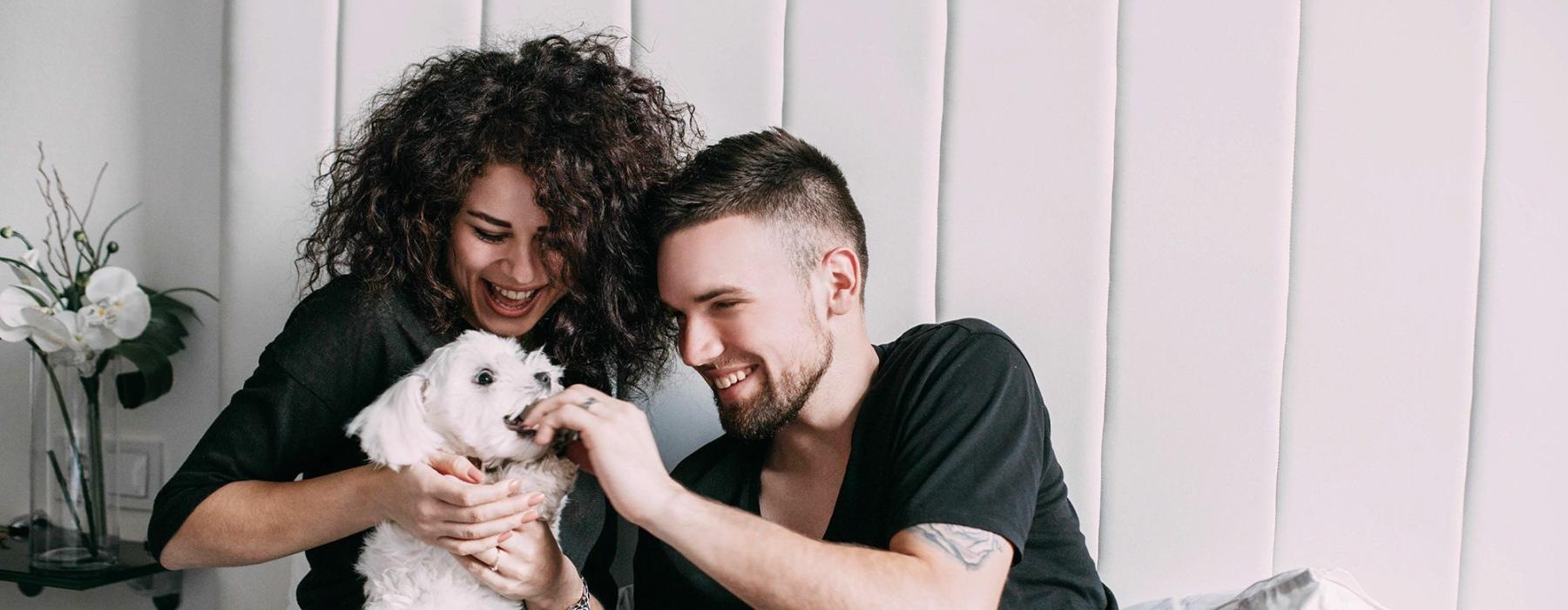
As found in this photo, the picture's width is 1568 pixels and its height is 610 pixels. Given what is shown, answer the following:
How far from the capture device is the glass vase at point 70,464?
191cm

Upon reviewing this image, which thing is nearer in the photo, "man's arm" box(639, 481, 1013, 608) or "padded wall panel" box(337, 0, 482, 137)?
"man's arm" box(639, 481, 1013, 608)

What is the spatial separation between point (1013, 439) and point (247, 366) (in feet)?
4.90

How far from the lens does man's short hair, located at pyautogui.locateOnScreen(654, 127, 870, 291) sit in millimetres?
1389

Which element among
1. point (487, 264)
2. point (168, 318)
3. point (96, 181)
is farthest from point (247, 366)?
point (487, 264)

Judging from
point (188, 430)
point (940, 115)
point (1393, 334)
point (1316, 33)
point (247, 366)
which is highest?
point (1316, 33)

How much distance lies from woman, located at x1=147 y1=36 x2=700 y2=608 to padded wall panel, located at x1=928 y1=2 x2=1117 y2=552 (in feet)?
1.80

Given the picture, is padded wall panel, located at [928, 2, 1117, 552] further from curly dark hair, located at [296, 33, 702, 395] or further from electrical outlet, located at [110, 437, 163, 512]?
electrical outlet, located at [110, 437, 163, 512]

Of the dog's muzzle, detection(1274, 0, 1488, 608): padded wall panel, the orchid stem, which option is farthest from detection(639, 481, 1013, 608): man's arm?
the orchid stem

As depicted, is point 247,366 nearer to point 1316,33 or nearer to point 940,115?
point 940,115

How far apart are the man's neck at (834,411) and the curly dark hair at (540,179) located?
0.94ft

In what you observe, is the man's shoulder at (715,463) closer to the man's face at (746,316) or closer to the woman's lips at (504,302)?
the man's face at (746,316)

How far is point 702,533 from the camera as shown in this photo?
114 cm

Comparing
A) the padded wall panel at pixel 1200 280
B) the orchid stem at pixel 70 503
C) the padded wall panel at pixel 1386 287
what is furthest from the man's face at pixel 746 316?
the orchid stem at pixel 70 503

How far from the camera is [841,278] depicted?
4.72 feet
